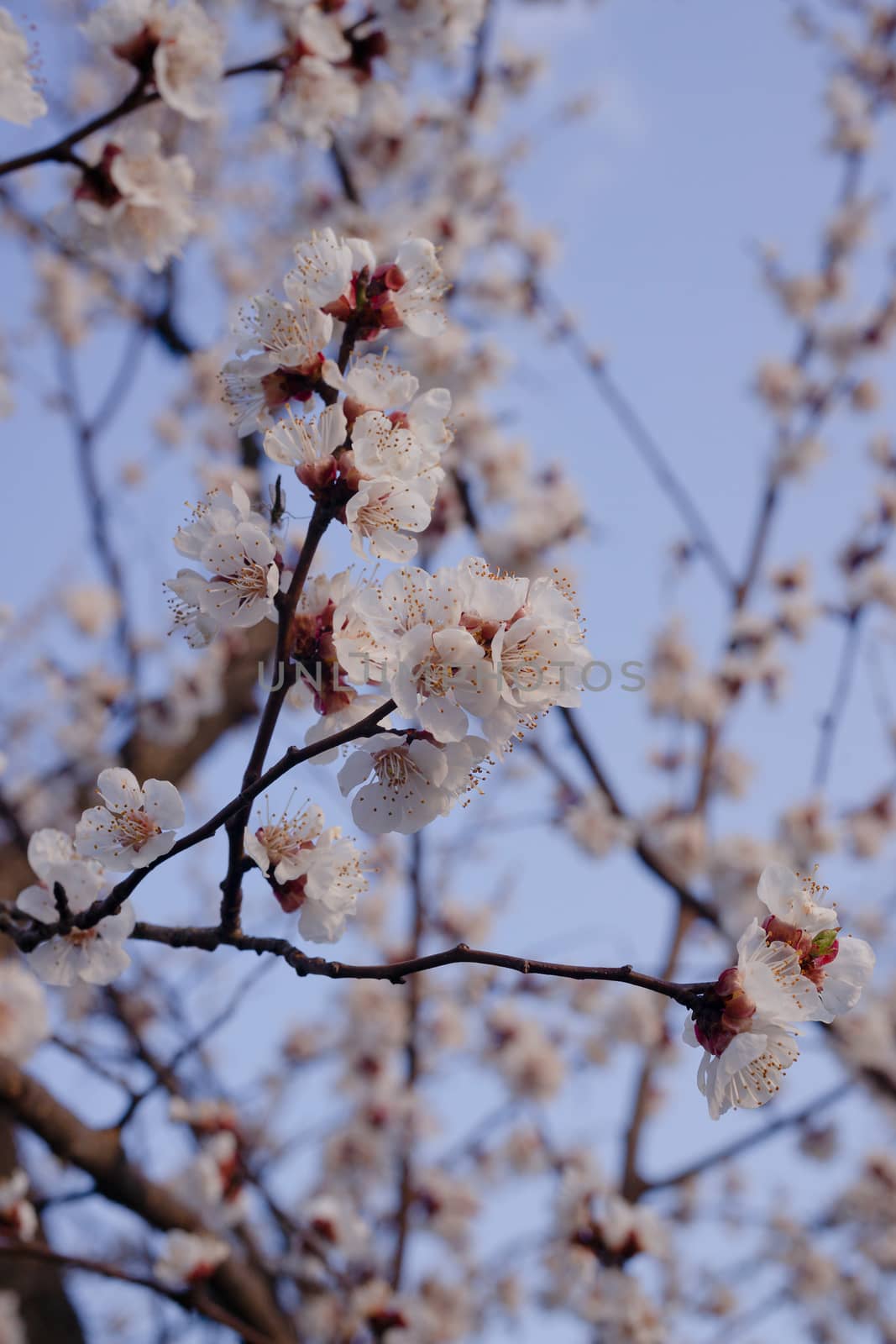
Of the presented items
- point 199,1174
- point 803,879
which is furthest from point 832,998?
point 199,1174

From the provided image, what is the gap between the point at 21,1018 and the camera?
8.82ft

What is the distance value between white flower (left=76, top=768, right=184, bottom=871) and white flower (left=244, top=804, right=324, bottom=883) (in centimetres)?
10

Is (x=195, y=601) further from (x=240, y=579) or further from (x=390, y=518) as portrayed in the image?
(x=390, y=518)

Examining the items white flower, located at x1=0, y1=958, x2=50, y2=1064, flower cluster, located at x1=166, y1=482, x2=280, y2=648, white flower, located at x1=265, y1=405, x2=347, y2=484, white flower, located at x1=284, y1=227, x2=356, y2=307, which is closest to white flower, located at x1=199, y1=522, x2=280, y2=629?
flower cluster, located at x1=166, y1=482, x2=280, y2=648

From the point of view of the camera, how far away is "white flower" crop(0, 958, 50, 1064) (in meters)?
2.64

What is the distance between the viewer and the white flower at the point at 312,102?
2.59m

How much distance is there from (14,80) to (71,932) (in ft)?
4.88

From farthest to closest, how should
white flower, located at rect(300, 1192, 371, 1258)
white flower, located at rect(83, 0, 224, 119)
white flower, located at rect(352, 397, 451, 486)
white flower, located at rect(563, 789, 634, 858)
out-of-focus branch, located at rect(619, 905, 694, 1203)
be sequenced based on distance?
1. white flower, located at rect(563, 789, 634, 858)
2. out-of-focus branch, located at rect(619, 905, 694, 1203)
3. white flower, located at rect(300, 1192, 371, 1258)
4. white flower, located at rect(83, 0, 224, 119)
5. white flower, located at rect(352, 397, 451, 486)

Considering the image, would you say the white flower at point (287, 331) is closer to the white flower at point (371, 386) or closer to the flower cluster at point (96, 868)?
the white flower at point (371, 386)

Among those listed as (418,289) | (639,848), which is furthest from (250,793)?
(639,848)

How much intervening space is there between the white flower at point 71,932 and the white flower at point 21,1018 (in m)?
1.30

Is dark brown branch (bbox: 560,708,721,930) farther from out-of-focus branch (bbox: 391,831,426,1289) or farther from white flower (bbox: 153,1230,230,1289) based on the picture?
white flower (bbox: 153,1230,230,1289)

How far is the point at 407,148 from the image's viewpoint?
543cm

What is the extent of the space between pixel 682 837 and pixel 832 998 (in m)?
4.33
